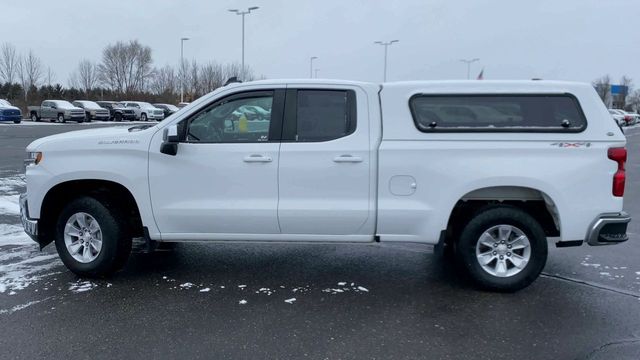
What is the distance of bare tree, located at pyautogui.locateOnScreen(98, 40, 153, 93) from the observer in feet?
258

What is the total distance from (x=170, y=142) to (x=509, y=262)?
3.35 m

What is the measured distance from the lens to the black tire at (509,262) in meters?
5.07

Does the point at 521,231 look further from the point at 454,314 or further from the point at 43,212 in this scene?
the point at 43,212

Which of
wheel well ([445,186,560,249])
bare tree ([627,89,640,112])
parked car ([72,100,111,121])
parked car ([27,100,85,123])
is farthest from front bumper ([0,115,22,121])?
bare tree ([627,89,640,112])

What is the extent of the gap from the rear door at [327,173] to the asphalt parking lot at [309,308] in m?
0.67

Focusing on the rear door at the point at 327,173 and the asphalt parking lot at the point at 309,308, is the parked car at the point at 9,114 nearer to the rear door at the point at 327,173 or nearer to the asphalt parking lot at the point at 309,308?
the asphalt parking lot at the point at 309,308

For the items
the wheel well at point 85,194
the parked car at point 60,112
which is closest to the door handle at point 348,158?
the wheel well at point 85,194

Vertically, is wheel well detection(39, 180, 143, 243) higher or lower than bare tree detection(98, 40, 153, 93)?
lower

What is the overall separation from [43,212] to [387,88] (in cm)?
359

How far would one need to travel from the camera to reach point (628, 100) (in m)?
111

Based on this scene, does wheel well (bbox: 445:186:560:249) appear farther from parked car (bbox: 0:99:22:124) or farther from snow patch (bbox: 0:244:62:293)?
parked car (bbox: 0:99:22:124)

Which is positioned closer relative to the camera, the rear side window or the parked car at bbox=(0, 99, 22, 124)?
the rear side window

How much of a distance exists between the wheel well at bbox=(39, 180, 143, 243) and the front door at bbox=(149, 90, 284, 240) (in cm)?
48

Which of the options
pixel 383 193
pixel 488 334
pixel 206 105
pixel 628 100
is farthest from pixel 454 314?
pixel 628 100
